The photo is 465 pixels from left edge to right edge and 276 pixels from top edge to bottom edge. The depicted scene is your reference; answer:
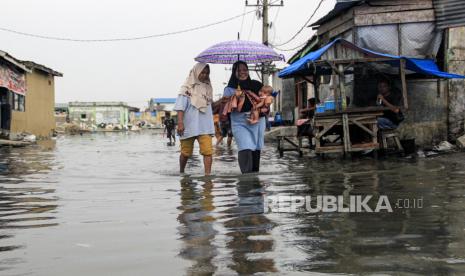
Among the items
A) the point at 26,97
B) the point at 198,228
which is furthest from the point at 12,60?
the point at 198,228

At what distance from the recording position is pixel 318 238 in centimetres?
317

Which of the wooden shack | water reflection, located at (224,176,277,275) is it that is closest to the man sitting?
the wooden shack

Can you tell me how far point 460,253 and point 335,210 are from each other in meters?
1.42

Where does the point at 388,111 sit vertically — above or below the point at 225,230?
above

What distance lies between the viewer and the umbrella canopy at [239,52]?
7738 mm

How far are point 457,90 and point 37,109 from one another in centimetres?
2338

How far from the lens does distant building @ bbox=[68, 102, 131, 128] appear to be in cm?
7194

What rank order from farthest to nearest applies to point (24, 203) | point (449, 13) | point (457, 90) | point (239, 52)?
point (449, 13), point (457, 90), point (239, 52), point (24, 203)

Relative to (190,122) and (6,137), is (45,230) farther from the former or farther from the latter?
(6,137)

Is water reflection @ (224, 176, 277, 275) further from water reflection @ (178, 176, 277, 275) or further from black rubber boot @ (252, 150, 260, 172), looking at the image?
black rubber boot @ (252, 150, 260, 172)

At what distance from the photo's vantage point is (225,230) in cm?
348

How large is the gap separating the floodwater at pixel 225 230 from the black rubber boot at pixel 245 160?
2.71 ft

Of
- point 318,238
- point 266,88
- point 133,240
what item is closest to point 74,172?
point 266,88

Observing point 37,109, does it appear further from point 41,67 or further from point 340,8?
point 340,8
